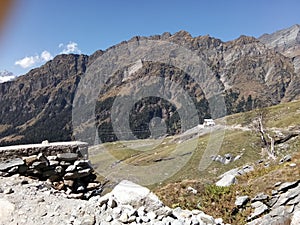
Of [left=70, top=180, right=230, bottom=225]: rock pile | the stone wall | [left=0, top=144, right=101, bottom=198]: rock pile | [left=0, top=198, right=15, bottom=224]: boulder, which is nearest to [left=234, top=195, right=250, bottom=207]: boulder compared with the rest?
[left=70, top=180, right=230, bottom=225]: rock pile

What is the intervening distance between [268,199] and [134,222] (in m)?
9.44

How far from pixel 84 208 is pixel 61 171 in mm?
4687

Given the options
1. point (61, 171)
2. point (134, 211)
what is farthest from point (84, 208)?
point (61, 171)

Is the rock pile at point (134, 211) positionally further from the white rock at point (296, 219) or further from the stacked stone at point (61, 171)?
the stacked stone at point (61, 171)

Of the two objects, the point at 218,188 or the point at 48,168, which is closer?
the point at 48,168

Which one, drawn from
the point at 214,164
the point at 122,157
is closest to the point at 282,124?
the point at 214,164

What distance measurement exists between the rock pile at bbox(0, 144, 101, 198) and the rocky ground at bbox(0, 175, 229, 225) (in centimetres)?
78

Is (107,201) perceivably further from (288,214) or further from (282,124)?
(282,124)

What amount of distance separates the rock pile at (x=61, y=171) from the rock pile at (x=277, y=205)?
342 inches

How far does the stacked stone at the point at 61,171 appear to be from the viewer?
52.5 ft

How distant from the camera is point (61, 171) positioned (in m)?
17.4

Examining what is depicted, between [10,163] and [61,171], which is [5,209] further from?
[61,171]

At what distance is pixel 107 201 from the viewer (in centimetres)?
1384

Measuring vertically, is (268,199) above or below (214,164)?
above
